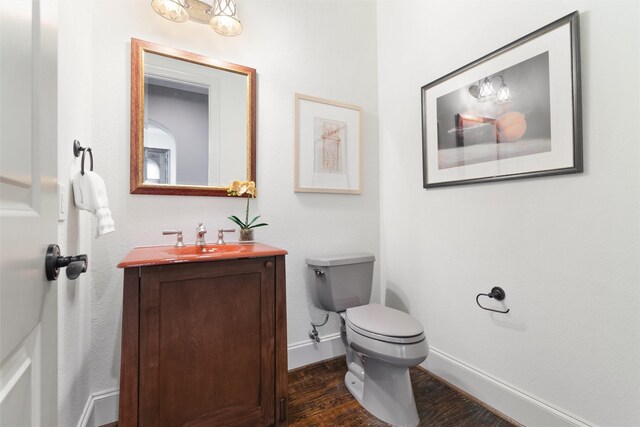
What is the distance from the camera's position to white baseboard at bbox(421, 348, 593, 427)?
3.98ft

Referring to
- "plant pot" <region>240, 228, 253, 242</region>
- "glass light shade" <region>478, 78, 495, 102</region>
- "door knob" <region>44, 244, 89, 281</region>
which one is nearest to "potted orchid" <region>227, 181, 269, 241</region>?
"plant pot" <region>240, 228, 253, 242</region>

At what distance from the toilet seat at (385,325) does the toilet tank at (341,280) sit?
0.18 m

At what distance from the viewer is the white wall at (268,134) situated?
139cm

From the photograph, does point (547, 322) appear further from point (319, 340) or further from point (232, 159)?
point (232, 159)

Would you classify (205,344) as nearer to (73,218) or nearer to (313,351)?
(73,218)

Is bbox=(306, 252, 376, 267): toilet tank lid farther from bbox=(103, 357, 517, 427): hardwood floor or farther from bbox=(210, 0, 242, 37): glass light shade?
bbox=(210, 0, 242, 37): glass light shade

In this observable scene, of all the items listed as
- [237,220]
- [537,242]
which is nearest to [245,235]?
[237,220]

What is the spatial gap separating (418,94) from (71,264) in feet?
6.64

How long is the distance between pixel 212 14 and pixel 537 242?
2136 mm

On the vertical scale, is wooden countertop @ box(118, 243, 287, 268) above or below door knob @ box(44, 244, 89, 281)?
below

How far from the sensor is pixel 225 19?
158 centimetres

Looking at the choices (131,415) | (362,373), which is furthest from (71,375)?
(362,373)

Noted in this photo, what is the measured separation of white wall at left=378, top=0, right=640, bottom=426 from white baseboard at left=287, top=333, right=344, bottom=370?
589 mm

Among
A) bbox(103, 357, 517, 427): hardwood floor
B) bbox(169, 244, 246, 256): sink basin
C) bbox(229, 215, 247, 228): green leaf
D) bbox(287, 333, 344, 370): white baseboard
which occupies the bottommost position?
bbox(103, 357, 517, 427): hardwood floor
